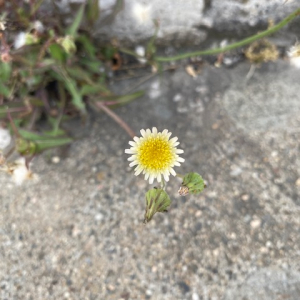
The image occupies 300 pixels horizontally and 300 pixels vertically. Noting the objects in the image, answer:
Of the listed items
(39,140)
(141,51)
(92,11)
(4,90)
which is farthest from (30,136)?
(141,51)

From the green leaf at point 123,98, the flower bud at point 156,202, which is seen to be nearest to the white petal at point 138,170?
the flower bud at point 156,202

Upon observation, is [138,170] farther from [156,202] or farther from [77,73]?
[77,73]

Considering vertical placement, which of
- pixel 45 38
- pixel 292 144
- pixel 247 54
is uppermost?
pixel 45 38

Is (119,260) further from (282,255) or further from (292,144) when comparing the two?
(292,144)

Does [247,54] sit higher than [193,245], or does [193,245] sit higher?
[247,54]

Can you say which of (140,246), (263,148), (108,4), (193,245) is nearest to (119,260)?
(140,246)

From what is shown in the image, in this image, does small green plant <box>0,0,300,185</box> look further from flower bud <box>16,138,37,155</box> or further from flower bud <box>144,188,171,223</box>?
flower bud <box>144,188,171,223</box>

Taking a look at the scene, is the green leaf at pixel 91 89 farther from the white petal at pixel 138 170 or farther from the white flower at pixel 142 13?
the white petal at pixel 138 170
